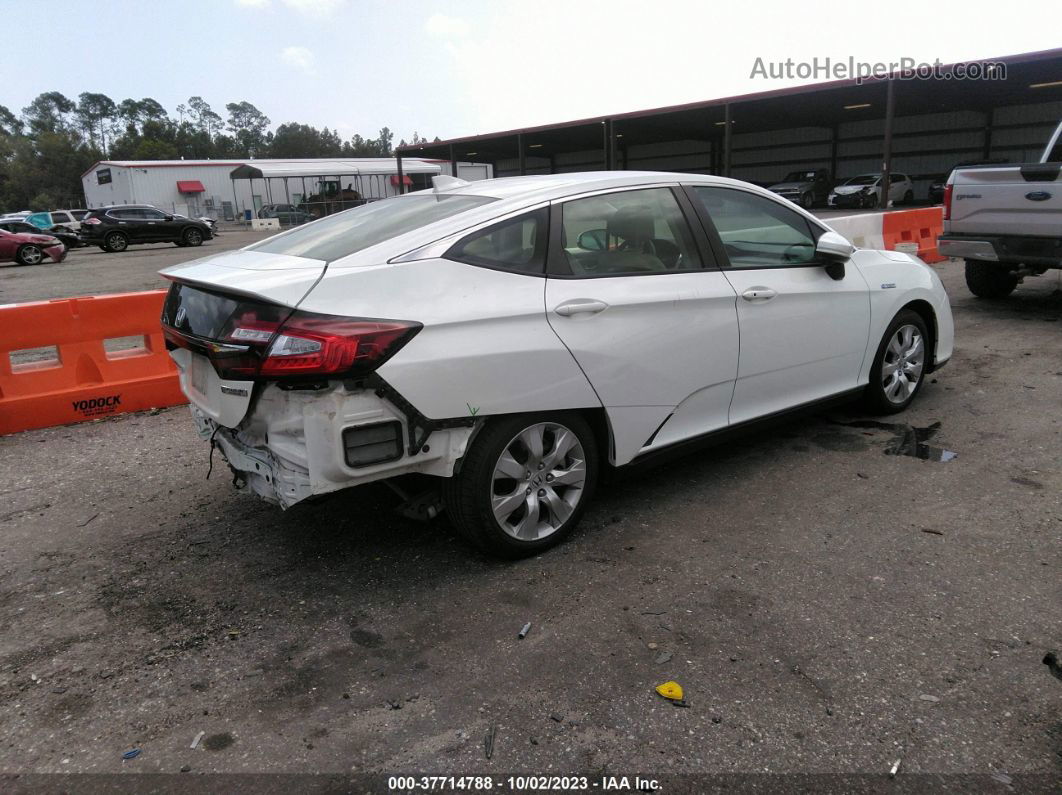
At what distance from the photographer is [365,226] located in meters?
3.59

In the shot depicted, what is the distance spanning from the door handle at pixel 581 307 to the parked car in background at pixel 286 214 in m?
42.3

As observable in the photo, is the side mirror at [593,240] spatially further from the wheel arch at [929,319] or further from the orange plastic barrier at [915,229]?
the orange plastic barrier at [915,229]

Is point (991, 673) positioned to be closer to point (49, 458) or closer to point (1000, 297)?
point (49, 458)

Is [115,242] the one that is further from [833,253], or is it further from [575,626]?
[575,626]

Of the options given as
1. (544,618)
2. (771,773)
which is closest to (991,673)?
(771,773)

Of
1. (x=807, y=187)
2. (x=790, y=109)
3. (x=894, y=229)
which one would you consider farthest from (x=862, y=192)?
(x=894, y=229)

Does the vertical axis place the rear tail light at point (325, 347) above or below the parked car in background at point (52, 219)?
below

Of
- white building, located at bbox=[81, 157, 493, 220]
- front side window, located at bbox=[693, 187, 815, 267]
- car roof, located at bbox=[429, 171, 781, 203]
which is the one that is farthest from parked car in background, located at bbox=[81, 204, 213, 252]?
front side window, located at bbox=[693, 187, 815, 267]

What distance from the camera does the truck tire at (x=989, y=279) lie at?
934cm

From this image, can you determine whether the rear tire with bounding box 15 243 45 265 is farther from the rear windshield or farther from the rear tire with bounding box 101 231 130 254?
the rear windshield

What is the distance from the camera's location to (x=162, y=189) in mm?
58812

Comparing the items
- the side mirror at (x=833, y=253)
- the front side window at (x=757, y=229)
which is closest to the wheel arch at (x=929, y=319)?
the side mirror at (x=833, y=253)

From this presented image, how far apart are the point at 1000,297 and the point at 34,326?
10.2 meters

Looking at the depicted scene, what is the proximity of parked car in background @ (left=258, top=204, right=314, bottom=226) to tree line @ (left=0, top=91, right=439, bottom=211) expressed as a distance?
2160 inches
